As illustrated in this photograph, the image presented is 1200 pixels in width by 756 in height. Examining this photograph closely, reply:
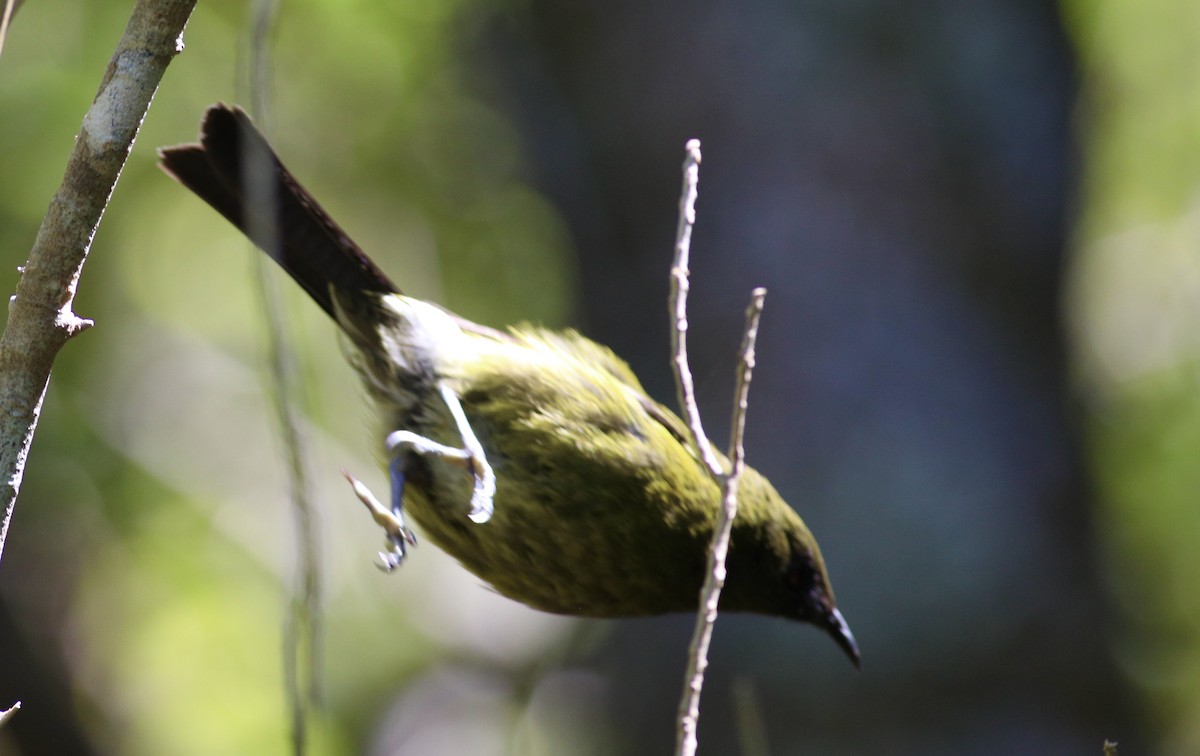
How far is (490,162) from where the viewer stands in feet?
21.1

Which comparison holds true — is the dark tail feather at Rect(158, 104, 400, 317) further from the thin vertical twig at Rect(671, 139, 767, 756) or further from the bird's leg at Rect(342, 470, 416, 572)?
the thin vertical twig at Rect(671, 139, 767, 756)

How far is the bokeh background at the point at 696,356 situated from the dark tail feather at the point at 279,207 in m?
1.13

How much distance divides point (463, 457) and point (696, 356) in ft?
7.36

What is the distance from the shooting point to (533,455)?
2707 mm

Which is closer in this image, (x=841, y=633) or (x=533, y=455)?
(x=533, y=455)

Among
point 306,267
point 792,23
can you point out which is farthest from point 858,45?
point 306,267

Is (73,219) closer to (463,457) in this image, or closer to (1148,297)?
(463,457)

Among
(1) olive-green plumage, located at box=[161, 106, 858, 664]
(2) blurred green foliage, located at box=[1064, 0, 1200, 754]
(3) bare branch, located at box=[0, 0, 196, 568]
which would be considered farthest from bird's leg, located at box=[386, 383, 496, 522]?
(2) blurred green foliage, located at box=[1064, 0, 1200, 754]

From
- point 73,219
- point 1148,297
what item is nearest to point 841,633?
point 73,219

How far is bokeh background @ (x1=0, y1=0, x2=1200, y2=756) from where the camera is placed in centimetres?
459

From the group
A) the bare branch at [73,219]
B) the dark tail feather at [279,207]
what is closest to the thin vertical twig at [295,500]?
the bare branch at [73,219]

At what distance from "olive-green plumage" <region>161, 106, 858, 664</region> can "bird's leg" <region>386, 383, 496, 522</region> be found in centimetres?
7

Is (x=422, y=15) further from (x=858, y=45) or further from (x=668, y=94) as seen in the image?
(x=858, y=45)

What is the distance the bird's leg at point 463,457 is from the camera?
94.0 inches
